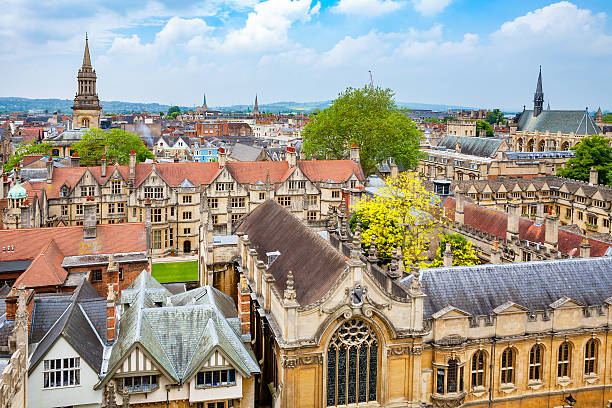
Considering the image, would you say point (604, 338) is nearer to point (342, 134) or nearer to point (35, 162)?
point (342, 134)

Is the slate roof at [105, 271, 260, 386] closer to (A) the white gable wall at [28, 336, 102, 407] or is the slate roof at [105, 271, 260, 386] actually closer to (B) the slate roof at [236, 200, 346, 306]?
(A) the white gable wall at [28, 336, 102, 407]

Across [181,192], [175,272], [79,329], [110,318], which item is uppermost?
[181,192]

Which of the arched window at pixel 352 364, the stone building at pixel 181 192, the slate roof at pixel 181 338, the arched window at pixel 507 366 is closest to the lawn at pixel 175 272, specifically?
the stone building at pixel 181 192

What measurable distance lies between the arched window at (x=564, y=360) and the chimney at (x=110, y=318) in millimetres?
21660

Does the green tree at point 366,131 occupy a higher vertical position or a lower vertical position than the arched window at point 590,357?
higher

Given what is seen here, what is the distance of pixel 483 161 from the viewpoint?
10131 centimetres

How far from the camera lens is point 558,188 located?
77.8 meters

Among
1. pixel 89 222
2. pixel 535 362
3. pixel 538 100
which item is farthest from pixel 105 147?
pixel 538 100

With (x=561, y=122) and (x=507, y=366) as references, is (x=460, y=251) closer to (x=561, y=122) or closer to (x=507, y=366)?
(x=507, y=366)

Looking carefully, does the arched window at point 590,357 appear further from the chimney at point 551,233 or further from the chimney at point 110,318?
the chimney at point 110,318

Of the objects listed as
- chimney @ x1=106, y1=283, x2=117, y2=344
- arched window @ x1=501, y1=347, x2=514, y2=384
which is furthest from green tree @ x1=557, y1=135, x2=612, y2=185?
chimney @ x1=106, y1=283, x2=117, y2=344

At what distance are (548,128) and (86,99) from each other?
104m

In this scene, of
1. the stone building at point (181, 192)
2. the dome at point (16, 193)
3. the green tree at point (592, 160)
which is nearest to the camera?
the dome at point (16, 193)

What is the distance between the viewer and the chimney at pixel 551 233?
154 ft
